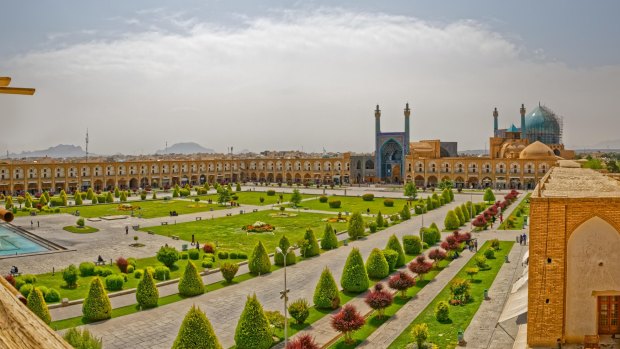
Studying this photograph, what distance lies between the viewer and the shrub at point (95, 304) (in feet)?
59.3

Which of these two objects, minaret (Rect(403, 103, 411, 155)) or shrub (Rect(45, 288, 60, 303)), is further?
minaret (Rect(403, 103, 411, 155))

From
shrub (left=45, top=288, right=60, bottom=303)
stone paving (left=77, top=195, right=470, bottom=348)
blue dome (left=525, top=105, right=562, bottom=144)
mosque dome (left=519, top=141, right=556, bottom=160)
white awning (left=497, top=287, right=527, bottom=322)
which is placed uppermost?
blue dome (left=525, top=105, right=562, bottom=144)

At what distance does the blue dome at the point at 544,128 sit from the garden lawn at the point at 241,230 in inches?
2321

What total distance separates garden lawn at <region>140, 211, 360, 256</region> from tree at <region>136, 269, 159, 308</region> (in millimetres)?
10308

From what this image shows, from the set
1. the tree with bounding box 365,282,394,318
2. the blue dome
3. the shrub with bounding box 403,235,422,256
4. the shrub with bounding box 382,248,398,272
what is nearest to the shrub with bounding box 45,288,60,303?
the tree with bounding box 365,282,394,318

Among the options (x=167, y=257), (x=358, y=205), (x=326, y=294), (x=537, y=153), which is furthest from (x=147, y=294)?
(x=537, y=153)

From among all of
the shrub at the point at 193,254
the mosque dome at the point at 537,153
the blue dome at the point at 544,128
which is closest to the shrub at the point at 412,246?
the shrub at the point at 193,254

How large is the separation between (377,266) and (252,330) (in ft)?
34.8

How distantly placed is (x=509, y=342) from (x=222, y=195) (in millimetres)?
43420

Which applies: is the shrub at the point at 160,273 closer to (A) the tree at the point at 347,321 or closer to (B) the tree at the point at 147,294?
(B) the tree at the point at 147,294

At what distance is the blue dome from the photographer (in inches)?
3479

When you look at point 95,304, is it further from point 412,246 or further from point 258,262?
point 412,246

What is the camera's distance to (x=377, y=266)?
79.3 feet

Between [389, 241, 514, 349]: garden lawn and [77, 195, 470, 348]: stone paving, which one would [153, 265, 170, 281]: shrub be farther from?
[389, 241, 514, 349]: garden lawn
